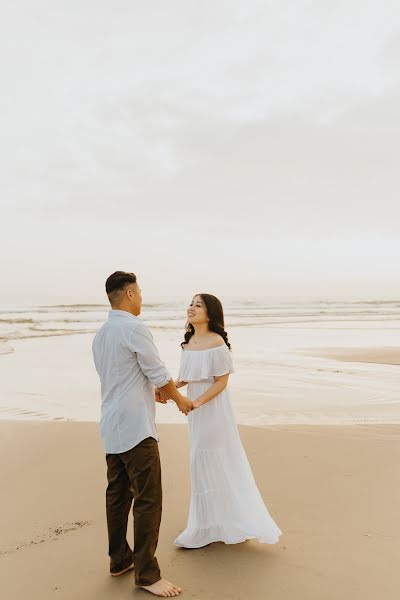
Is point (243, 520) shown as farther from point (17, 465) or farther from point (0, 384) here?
point (0, 384)

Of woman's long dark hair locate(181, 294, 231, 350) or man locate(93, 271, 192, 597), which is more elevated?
woman's long dark hair locate(181, 294, 231, 350)

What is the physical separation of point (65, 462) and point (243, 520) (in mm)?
2970

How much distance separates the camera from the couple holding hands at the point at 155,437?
11.3 feet

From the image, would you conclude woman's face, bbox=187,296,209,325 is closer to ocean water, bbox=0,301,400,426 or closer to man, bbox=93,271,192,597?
man, bbox=93,271,192,597

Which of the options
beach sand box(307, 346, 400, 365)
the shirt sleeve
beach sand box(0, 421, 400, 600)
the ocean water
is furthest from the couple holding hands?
beach sand box(307, 346, 400, 365)

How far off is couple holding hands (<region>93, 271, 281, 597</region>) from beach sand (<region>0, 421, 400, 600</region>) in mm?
209

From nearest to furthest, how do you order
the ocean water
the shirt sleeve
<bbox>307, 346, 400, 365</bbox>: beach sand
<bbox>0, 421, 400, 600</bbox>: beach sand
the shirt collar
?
the shirt sleeve < the shirt collar < <bbox>0, 421, 400, 600</bbox>: beach sand < the ocean water < <bbox>307, 346, 400, 365</bbox>: beach sand

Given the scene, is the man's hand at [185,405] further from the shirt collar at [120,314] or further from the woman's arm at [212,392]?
the shirt collar at [120,314]

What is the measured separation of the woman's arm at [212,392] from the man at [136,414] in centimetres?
44

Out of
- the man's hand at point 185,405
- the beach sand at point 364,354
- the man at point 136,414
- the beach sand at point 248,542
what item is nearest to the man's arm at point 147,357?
the man at point 136,414

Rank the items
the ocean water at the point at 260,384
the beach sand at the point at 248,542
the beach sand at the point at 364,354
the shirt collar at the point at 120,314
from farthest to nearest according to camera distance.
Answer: the beach sand at the point at 364,354 → the ocean water at the point at 260,384 → the beach sand at the point at 248,542 → the shirt collar at the point at 120,314

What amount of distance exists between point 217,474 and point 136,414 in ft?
3.30

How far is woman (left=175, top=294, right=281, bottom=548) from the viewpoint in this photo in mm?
4043

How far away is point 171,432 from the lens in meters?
7.41
